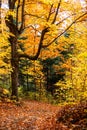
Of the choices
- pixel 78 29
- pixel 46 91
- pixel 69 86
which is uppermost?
pixel 78 29

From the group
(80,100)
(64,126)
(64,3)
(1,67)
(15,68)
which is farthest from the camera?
(1,67)

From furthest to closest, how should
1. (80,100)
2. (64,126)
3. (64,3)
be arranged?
(64,3)
(80,100)
(64,126)

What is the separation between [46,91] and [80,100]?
22099 millimetres

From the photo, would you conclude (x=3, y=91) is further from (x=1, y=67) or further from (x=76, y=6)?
(x=76, y=6)

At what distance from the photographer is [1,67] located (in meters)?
21.4

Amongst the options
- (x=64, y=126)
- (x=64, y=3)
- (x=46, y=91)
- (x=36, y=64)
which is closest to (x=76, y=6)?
(x=64, y=3)

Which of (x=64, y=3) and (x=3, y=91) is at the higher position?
(x=64, y=3)

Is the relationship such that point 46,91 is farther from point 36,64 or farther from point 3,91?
point 3,91

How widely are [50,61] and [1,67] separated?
1422 cm

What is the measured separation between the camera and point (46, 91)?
35125 millimetres

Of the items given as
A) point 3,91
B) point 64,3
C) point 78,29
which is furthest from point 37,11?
point 3,91

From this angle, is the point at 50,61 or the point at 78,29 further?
the point at 50,61

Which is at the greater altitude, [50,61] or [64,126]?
[50,61]

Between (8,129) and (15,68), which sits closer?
(8,129)
